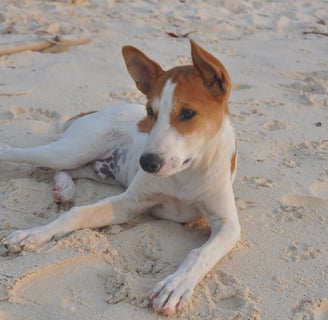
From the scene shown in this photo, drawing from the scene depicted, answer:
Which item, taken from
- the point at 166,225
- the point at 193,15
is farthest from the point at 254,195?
the point at 193,15

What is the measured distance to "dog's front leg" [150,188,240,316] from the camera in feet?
11.5

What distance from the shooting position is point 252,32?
30.2 ft

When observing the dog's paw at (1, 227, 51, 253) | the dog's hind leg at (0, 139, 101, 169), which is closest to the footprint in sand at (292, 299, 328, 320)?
the dog's paw at (1, 227, 51, 253)

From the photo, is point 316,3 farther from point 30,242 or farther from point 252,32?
point 30,242

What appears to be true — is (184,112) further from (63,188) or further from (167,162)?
(63,188)

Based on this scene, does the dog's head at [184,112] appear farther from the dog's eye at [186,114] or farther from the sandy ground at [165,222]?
the sandy ground at [165,222]

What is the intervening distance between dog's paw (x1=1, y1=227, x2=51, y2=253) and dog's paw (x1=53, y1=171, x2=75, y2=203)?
2.06 ft

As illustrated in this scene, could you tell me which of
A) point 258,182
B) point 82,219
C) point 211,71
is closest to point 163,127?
point 211,71

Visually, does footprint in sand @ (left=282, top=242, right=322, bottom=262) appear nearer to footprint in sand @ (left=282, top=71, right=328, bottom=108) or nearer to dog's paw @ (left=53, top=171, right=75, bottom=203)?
dog's paw @ (left=53, top=171, right=75, bottom=203)

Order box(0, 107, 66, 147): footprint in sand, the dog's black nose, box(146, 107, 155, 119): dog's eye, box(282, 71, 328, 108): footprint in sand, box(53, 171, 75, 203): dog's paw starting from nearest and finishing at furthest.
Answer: the dog's black nose < box(146, 107, 155, 119): dog's eye < box(53, 171, 75, 203): dog's paw < box(0, 107, 66, 147): footprint in sand < box(282, 71, 328, 108): footprint in sand

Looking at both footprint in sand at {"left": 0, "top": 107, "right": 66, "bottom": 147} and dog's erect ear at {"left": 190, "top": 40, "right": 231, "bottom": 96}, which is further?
footprint in sand at {"left": 0, "top": 107, "right": 66, "bottom": 147}

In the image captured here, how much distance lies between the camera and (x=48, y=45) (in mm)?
7828

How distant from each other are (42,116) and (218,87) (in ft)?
8.70

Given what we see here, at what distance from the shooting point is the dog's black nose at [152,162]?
3.56 metres
